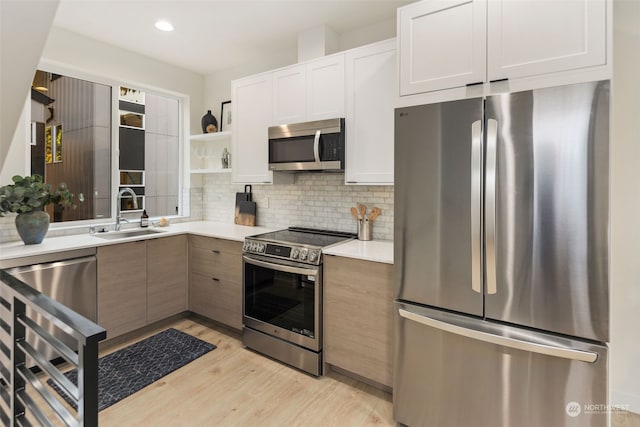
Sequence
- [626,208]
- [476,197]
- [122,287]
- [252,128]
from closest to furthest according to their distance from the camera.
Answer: [476,197]
[626,208]
[122,287]
[252,128]

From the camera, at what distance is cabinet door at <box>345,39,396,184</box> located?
7.97 ft

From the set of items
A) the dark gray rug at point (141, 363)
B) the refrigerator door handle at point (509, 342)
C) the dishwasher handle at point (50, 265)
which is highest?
the dishwasher handle at point (50, 265)

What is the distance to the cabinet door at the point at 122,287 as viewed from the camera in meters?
2.71

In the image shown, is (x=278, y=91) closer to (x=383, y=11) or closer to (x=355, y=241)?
(x=383, y=11)

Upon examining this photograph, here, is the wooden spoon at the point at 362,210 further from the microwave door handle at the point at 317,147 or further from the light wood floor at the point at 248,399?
the light wood floor at the point at 248,399

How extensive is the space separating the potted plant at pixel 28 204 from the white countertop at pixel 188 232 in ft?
0.35

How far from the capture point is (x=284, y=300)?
260cm

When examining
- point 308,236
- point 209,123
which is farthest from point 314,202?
point 209,123

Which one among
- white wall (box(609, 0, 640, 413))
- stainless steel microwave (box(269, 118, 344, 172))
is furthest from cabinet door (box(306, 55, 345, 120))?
white wall (box(609, 0, 640, 413))

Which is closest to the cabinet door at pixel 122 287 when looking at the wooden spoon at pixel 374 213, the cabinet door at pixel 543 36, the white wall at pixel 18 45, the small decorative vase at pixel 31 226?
the small decorative vase at pixel 31 226

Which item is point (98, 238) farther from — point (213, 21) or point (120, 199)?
point (213, 21)

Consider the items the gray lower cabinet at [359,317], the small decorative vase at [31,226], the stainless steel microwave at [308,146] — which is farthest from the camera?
the stainless steel microwave at [308,146]

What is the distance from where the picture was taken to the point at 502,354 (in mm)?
1599

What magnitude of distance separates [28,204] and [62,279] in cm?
61
